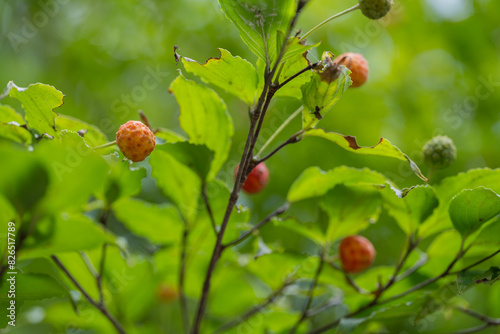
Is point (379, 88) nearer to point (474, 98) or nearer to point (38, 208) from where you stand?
point (474, 98)

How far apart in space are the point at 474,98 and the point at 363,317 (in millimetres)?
1459

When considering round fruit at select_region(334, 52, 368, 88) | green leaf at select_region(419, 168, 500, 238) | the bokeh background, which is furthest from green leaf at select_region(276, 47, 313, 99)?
the bokeh background

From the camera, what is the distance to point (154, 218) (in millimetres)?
1194

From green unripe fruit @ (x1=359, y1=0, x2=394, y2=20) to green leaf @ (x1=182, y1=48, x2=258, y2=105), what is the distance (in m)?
0.24

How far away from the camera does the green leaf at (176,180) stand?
1.12 m

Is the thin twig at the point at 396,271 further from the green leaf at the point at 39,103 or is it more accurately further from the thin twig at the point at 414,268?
the green leaf at the point at 39,103

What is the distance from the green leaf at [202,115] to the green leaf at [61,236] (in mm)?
311

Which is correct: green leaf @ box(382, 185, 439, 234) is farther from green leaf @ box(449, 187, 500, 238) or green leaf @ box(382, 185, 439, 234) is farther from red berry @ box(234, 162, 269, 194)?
red berry @ box(234, 162, 269, 194)

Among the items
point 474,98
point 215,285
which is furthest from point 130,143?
point 474,98

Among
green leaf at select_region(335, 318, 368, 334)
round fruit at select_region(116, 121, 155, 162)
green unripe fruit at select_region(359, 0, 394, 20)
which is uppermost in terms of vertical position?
green unripe fruit at select_region(359, 0, 394, 20)

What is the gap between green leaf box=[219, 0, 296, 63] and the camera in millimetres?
760

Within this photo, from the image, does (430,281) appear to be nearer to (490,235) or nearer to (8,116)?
(490,235)

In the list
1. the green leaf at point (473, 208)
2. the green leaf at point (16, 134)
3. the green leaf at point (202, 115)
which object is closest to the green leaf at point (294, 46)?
the green leaf at point (202, 115)

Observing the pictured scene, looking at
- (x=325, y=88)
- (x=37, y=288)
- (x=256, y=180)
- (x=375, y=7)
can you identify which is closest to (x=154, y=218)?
(x=256, y=180)
